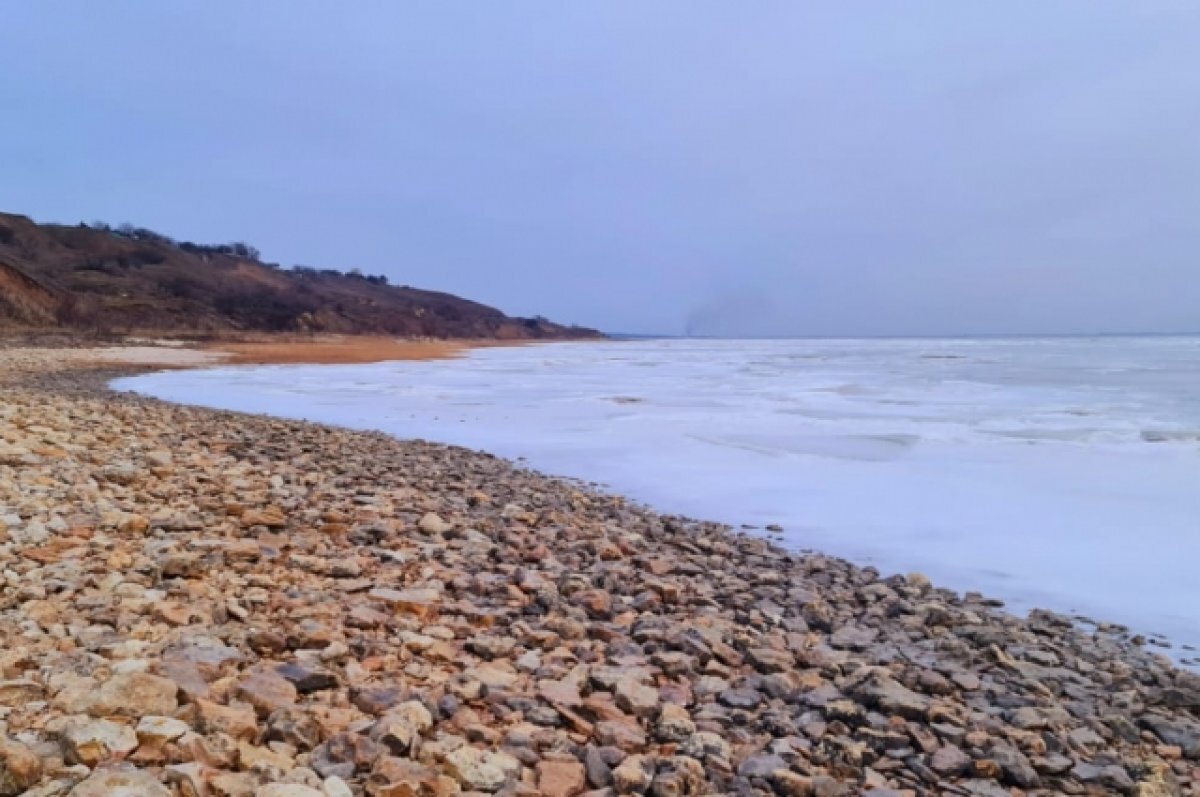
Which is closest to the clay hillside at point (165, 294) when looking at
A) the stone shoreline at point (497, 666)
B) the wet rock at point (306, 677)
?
the stone shoreline at point (497, 666)

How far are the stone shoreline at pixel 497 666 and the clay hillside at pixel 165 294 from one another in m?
36.9

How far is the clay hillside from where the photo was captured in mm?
38750

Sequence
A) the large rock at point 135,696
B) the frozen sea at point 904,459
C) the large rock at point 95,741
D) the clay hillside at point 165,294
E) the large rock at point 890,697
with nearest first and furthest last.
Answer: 1. the large rock at point 95,741
2. the large rock at point 135,696
3. the large rock at point 890,697
4. the frozen sea at point 904,459
5. the clay hillside at point 165,294

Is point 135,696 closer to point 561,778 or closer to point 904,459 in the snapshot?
point 561,778

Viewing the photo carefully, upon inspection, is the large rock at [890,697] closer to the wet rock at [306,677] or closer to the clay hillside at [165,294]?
the wet rock at [306,677]

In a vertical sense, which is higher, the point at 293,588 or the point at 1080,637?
the point at 293,588

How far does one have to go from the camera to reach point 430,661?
3227 mm

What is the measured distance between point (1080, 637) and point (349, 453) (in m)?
6.85

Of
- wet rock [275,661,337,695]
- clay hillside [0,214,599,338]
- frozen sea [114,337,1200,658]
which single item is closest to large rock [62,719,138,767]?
wet rock [275,661,337,695]

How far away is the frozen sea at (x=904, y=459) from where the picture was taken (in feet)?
19.0

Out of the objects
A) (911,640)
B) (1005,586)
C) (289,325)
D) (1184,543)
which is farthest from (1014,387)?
(289,325)

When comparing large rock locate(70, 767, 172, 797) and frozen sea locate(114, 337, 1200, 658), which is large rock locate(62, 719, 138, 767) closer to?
large rock locate(70, 767, 172, 797)

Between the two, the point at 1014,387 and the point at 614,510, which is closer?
the point at 614,510

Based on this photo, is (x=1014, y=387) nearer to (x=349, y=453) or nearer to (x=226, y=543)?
(x=349, y=453)
